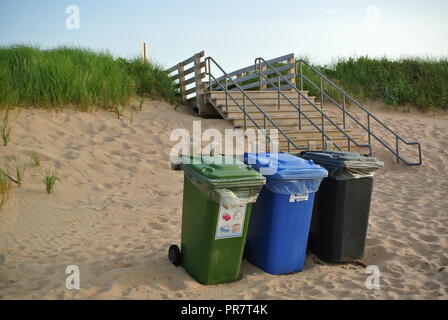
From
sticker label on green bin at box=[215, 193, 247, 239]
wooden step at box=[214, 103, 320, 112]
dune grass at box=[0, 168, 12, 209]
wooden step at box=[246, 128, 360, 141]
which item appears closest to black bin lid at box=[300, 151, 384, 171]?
sticker label on green bin at box=[215, 193, 247, 239]

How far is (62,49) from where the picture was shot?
1281cm

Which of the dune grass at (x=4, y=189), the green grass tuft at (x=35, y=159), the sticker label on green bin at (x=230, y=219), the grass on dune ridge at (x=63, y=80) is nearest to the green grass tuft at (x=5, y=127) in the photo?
the grass on dune ridge at (x=63, y=80)

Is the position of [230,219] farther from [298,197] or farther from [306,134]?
[306,134]

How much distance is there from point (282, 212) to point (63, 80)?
24.5 ft

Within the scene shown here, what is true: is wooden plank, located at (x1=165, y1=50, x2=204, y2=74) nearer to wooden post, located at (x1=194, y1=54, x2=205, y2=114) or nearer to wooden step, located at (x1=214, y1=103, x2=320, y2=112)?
wooden post, located at (x1=194, y1=54, x2=205, y2=114)

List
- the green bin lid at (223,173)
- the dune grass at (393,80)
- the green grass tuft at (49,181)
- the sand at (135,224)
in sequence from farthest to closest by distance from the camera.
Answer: the dune grass at (393,80) → the green grass tuft at (49,181) → the sand at (135,224) → the green bin lid at (223,173)

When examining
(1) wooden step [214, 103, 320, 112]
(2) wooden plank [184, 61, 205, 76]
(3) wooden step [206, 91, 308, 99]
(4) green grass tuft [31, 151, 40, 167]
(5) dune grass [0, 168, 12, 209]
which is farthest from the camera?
(2) wooden plank [184, 61, 205, 76]

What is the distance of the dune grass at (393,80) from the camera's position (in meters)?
15.3

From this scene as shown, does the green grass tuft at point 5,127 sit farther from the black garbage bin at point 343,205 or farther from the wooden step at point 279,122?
the black garbage bin at point 343,205

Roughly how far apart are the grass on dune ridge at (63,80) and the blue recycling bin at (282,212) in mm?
6804

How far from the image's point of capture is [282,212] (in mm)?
4375

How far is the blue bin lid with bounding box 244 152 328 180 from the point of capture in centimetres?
428

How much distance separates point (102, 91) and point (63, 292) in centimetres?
737

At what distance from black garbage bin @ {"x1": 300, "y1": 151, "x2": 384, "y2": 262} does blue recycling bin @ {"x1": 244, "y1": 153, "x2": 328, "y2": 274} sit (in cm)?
35
